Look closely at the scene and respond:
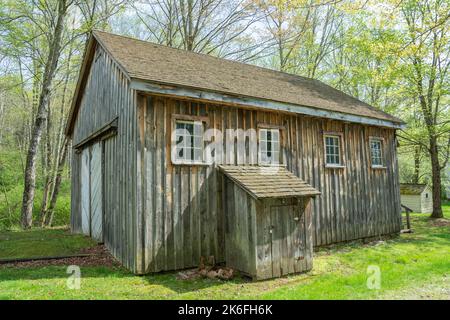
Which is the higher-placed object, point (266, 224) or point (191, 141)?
point (191, 141)

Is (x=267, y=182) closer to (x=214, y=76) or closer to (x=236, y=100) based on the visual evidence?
(x=236, y=100)

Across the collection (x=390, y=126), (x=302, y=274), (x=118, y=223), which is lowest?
(x=302, y=274)

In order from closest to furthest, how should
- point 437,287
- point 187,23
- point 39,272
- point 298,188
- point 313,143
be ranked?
point 437,287 < point 39,272 < point 298,188 < point 313,143 < point 187,23

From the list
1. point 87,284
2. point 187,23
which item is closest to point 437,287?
point 87,284

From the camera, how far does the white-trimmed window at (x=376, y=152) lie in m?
11.5

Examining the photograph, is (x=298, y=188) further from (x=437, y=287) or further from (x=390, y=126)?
(x=390, y=126)

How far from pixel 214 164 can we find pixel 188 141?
2.77ft

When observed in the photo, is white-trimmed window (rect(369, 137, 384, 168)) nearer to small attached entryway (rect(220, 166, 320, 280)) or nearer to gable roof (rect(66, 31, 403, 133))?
gable roof (rect(66, 31, 403, 133))

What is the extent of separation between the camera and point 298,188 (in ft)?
24.2

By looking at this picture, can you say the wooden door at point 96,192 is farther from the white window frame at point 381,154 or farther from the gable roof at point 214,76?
the white window frame at point 381,154

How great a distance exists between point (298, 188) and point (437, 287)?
3126mm

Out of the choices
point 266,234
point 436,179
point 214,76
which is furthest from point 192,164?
point 436,179

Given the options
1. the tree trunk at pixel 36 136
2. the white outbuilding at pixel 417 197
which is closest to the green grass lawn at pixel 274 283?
the tree trunk at pixel 36 136

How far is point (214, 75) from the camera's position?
29.9ft
